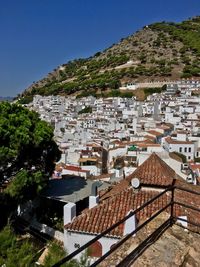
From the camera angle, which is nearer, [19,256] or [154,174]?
[19,256]

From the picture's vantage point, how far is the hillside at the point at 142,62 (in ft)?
341

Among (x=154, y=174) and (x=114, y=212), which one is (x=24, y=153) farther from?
(x=114, y=212)

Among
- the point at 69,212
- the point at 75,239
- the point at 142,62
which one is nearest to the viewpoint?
the point at 75,239

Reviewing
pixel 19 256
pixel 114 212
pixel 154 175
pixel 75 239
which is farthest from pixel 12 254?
pixel 154 175

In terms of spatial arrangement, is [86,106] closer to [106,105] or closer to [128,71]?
[106,105]

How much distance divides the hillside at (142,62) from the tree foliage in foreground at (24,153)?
78.4 meters

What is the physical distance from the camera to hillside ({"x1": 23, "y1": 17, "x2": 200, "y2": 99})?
104m

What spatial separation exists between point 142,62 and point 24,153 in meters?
97.5

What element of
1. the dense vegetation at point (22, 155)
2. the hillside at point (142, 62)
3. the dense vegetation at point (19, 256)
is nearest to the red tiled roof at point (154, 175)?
the dense vegetation at point (19, 256)

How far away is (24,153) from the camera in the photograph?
70.0ft

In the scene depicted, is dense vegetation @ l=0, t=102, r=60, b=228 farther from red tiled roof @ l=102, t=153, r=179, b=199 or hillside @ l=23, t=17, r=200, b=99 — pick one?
hillside @ l=23, t=17, r=200, b=99

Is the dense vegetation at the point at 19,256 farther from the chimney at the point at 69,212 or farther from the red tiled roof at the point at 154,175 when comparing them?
the red tiled roof at the point at 154,175

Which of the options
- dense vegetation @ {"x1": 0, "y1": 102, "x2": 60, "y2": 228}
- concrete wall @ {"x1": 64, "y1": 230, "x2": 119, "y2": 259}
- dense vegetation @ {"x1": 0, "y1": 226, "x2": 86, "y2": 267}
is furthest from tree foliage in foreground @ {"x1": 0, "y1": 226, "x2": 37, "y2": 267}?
dense vegetation @ {"x1": 0, "y1": 102, "x2": 60, "y2": 228}

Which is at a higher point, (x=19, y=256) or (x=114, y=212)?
(x=19, y=256)
